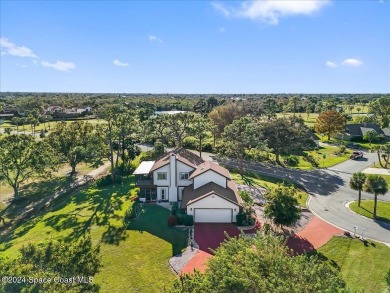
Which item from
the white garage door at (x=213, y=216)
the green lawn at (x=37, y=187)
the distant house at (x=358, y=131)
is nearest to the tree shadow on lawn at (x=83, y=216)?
the green lawn at (x=37, y=187)

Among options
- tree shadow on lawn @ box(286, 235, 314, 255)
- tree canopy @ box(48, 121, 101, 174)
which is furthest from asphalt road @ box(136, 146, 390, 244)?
tree canopy @ box(48, 121, 101, 174)

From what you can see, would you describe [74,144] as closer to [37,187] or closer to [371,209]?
[37,187]

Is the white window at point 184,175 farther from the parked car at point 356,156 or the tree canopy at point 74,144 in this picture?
the parked car at point 356,156

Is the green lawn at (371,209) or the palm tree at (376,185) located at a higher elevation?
the palm tree at (376,185)

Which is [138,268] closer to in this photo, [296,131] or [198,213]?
[198,213]

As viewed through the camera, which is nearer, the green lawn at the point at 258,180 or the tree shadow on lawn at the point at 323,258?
the tree shadow on lawn at the point at 323,258

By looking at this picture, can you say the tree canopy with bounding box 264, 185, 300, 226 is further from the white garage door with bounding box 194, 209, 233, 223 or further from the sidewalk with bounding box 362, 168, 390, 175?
the sidewalk with bounding box 362, 168, 390, 175

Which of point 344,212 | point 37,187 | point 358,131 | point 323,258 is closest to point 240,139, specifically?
point 344,212
